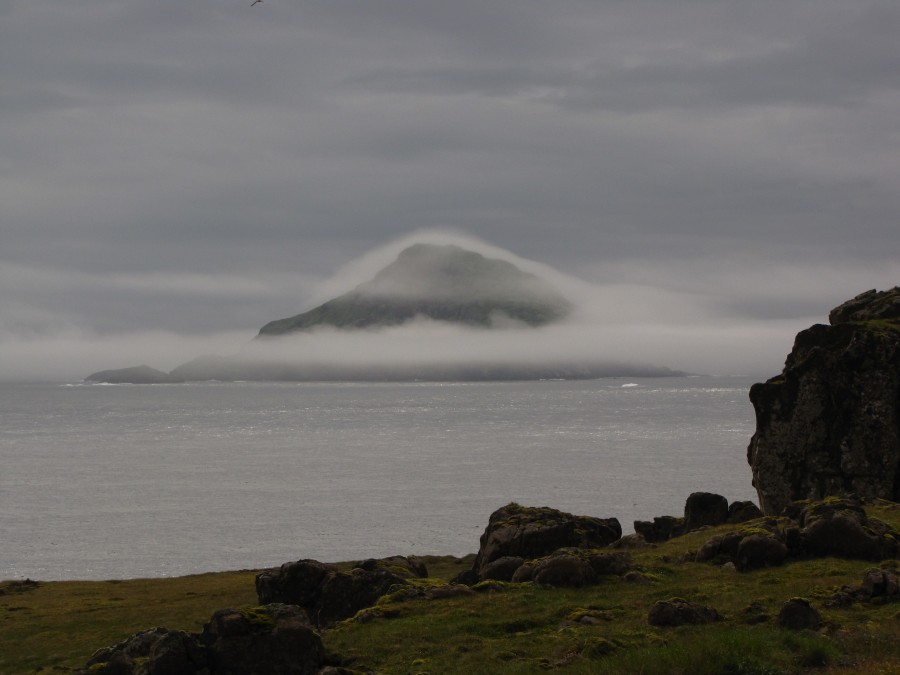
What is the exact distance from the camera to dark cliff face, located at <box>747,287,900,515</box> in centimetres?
6359

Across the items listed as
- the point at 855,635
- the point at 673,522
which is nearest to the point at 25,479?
the point at 673,522

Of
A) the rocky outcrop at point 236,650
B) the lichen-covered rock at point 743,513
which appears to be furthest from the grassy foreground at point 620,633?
the lichen-covered rock at point 743,513

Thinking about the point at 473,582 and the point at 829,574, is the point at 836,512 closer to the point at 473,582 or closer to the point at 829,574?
the point at 829,574

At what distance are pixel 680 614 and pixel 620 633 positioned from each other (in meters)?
2.56

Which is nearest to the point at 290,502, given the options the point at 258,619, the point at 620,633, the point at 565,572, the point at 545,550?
the point at 545,550

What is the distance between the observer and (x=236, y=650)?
3212cm

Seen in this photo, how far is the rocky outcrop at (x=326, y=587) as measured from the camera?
44.5 meters

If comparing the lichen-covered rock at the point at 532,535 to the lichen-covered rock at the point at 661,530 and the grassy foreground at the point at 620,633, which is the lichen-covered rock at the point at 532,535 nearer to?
the grassy foreground at the point at 620,633

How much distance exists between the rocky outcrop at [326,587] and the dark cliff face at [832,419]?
32656 millimetres

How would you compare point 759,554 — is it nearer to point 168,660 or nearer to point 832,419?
point 832,419

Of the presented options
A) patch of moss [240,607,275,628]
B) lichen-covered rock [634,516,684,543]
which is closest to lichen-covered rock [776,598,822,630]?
patch of moss [240,607,275,628]

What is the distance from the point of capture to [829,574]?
132 ft

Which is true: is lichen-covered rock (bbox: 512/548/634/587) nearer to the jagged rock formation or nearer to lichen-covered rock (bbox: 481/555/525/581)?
the jagged rock formation

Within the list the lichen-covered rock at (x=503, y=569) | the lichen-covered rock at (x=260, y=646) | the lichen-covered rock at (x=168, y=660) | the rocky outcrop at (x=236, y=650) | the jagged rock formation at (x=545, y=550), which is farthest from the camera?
the lichen-covered rock at (x=503, y=569)
